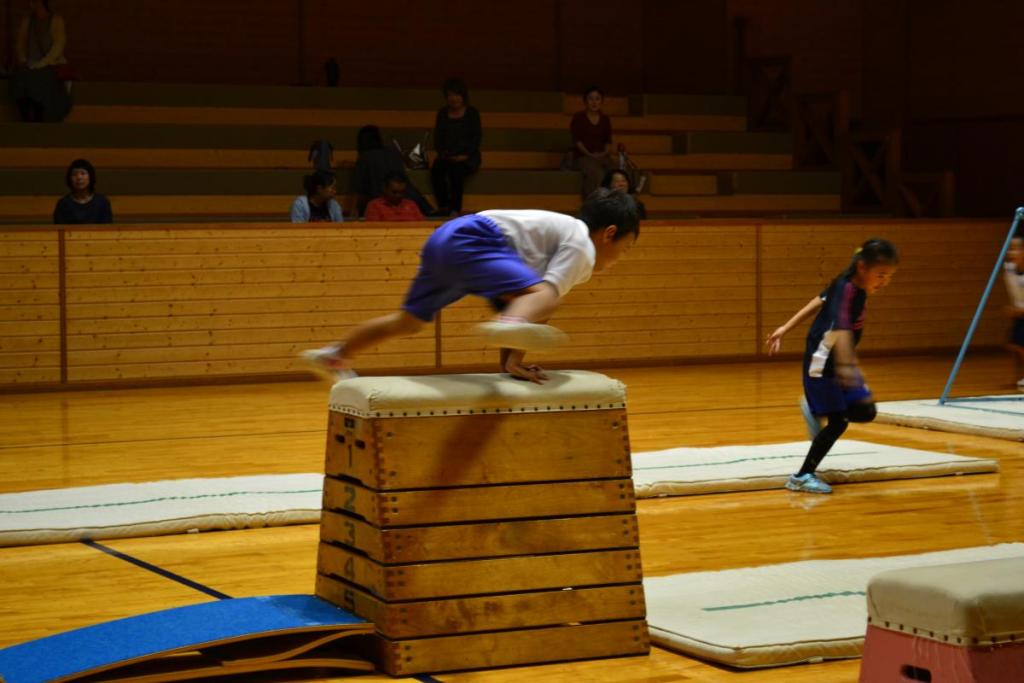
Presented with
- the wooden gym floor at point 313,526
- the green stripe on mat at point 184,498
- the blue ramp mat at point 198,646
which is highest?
the blue ramp mat at point 198,646

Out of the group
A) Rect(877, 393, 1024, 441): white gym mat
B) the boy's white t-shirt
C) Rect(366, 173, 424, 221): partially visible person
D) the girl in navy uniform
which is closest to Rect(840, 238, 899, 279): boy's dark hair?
the girl in navy uniform

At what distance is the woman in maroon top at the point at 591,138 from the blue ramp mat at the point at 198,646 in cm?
1092

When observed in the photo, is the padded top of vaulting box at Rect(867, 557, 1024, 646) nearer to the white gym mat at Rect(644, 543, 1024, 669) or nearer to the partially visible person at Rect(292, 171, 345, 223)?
the white gym mat at Rect(644, 543, 1024, 669)

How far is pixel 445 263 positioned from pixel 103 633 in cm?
164

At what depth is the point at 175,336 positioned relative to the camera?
1242cm

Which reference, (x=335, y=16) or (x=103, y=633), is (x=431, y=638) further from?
(x=335, y=16)

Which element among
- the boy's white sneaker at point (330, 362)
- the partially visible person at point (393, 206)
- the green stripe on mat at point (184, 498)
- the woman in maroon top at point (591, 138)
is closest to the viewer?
the boy's white sneaker at point (330, 362)

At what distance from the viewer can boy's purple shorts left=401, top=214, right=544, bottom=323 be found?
491cm

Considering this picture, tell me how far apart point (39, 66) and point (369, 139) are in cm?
323

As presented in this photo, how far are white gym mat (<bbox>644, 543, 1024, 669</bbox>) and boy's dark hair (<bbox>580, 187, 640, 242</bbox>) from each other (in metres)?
1.27

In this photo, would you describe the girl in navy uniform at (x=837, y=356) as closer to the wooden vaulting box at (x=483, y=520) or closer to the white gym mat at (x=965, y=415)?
the white gym mat at (x=965, y=415)

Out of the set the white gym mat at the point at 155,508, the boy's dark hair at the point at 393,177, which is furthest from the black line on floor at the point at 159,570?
the boy's dark hair at the point at 393,177

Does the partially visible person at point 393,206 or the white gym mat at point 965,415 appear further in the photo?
the partially visible person at point 393,206

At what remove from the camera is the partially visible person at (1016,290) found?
11.1 m
